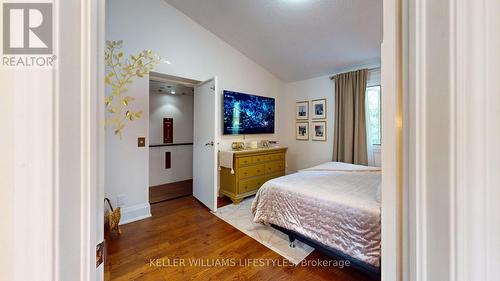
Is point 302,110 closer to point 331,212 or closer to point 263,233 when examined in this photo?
point 263,233

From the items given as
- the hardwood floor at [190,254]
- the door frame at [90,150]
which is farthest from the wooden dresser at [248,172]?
the door frame at [90,150]

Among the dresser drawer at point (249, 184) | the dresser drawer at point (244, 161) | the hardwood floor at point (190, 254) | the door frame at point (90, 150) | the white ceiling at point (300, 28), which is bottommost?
the hardwood floor at point (190, 254)

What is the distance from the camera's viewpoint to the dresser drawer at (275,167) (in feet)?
12.6

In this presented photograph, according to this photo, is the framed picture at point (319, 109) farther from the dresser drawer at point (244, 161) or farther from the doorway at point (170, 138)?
the doorway at point (170, 138)

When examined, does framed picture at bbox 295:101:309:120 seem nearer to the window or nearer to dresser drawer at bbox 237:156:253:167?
the window

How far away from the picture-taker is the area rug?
195 cm

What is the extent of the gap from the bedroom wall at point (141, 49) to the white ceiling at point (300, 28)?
243mm

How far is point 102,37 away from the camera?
43 centimetres

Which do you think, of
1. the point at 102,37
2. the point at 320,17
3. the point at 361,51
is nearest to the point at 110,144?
the point at 102,37

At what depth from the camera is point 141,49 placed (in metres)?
2.71
